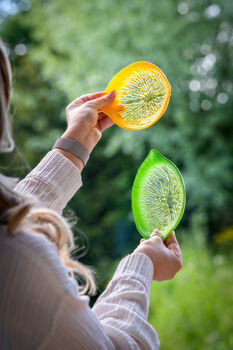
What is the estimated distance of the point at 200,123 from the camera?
3.04 meters

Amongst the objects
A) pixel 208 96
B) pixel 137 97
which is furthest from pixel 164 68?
pixel 137 97

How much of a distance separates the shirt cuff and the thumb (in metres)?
0.25

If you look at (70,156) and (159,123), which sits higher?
(70,156)

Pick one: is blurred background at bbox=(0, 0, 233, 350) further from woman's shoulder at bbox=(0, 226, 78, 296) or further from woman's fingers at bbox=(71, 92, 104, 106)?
woman's shoulder at bbox=(0, 226, 78, 296)

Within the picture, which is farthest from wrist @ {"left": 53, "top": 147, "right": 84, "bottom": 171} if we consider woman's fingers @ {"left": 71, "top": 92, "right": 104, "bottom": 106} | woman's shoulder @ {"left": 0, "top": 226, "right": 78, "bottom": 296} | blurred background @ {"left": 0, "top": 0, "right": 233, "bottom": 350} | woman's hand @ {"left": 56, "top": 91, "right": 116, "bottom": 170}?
blurred background @ {"left": 0, "top": 0, "right": 233, "bottom": 350}

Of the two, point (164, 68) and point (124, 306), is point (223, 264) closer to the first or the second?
point (164, 68)

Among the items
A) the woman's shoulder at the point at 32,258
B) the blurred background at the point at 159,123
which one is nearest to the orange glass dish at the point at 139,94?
the woman's shoulder at the point at 32,258

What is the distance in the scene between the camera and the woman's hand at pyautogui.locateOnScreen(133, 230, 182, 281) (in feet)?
→ 1.86

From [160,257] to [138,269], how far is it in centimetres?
6

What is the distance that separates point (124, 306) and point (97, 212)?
128 inches

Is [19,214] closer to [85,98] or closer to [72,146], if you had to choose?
[72,146]

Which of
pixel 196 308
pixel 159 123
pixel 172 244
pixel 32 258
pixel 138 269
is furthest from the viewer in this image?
pixel 159 123

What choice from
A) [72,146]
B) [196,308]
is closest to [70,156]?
[72,146]

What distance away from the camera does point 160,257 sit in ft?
1.88
